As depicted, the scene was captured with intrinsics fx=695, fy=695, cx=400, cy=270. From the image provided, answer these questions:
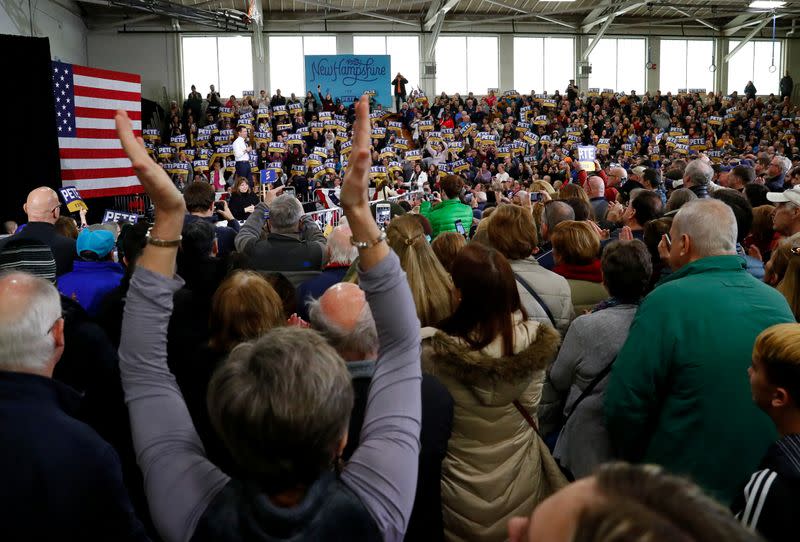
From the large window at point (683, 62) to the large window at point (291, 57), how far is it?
13342 millimetres

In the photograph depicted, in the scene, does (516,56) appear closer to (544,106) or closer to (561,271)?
(544,106)

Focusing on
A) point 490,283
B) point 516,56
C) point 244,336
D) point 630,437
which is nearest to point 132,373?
point 244,336

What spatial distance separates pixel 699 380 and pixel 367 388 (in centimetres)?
110

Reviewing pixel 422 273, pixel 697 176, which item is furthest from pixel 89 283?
pixel 697 176

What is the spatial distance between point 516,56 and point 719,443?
26185 millimetres

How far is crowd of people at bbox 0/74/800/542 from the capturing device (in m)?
1.08

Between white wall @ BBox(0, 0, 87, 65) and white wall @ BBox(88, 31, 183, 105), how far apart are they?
65 centimetres

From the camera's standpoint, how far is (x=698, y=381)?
2104 millimetres

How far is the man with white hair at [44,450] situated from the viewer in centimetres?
139

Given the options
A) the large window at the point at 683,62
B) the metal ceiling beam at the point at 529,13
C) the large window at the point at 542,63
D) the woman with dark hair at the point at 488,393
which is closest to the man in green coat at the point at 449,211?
the woman with dark hair at the point at 488,393

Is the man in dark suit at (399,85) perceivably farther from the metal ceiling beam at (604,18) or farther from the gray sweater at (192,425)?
the gray sweater at (192,425)

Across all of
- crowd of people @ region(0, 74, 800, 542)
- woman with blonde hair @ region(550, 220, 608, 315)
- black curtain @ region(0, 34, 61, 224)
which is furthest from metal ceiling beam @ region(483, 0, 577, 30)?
woman with blonde hair @ region(550, 220, 608, 315)

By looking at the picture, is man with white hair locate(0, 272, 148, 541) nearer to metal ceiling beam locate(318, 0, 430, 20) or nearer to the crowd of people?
the crowd of people

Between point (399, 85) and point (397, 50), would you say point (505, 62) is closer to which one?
point (397, 50)
